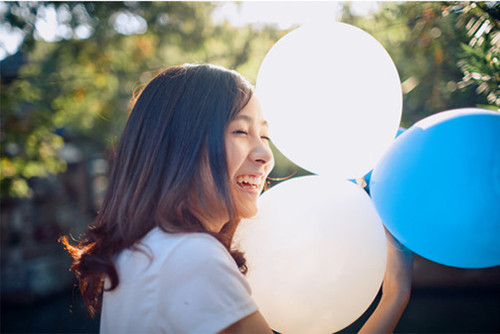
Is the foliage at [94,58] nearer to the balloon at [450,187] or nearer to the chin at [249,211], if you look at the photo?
the chin at [249,211]

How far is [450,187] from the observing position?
1.02 meters

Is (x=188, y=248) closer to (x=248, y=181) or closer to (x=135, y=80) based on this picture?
(x=248, y=181)

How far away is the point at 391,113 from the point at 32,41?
338cm

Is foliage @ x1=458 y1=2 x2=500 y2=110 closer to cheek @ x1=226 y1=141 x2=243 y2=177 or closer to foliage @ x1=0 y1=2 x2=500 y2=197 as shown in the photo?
cheek @ x1=226 y1=141 x2=243 y2=177

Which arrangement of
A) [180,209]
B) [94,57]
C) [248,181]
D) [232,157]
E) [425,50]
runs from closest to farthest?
[180,209]
[232,157]
[248,181]
[425,50]
[94,57]

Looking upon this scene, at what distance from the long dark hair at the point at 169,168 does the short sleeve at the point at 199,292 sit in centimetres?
10

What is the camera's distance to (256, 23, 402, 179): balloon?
126cm

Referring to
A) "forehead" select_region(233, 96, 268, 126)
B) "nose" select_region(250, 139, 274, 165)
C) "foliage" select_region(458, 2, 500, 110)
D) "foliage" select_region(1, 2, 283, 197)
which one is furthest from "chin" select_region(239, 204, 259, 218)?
"foliage" select_region(1, 2, 283, 197)

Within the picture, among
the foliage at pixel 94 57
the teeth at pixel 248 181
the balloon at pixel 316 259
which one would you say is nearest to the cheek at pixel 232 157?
the teeth at pixel 248 181

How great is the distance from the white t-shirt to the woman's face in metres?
0.30

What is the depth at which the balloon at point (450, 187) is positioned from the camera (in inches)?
39.2

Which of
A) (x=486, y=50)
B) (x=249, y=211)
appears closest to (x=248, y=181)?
(x=249, y=211)

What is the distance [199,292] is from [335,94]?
2.67 ft

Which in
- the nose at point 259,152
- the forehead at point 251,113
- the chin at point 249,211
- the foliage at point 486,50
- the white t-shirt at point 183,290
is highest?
the foliage at point 486,50
